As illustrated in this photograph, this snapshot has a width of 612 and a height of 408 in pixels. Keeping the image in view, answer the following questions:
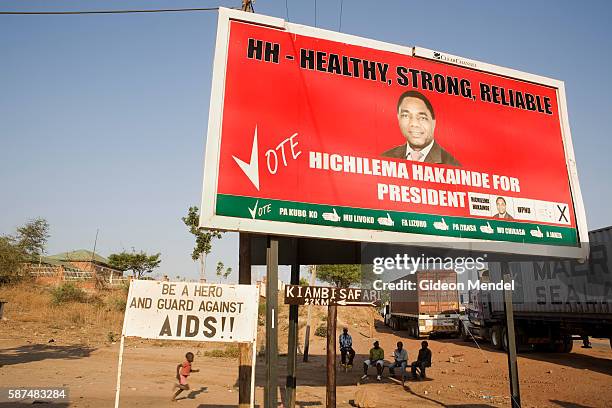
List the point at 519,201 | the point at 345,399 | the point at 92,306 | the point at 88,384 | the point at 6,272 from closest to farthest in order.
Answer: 1. the point at 519,201
2. the point at 345,399
3. the point at 88,384
4. the point at 92,306
5. the point at 6,272

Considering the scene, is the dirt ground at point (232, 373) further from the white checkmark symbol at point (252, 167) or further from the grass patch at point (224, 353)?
the white checkmark symbol at point (252, 167)

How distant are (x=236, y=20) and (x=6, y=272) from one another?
41446 millimetres

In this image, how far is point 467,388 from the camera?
1421 centimetres

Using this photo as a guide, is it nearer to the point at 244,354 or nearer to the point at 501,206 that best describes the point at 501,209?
the point at 501,206

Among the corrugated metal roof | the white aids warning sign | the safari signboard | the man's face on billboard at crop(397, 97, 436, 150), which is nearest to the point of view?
the white aids warning sign

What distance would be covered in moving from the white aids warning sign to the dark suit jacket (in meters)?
4.10

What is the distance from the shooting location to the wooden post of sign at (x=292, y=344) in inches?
374

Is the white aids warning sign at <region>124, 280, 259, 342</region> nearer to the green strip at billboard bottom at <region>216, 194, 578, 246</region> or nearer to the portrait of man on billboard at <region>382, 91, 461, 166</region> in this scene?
the green strip at billboard bottom at <region>216, 194, 578, 246</region>

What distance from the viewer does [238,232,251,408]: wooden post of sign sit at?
26.3 feet

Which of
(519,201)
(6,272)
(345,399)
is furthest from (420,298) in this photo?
(6,272)

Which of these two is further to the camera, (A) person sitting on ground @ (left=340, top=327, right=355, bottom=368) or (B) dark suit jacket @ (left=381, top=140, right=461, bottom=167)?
(A) person sitting on ground @ (left=340, top=327, right=355, bottom=368)

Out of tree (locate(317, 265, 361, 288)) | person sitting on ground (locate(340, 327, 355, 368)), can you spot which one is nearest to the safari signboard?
person sitting on ground (locate(340, 327, 355, 368))

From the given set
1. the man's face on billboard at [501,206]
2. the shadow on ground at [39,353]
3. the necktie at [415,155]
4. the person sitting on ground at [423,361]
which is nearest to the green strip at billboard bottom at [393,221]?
the man's face on billboard at [501,206]

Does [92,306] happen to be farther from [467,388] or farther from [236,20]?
[236,20]
